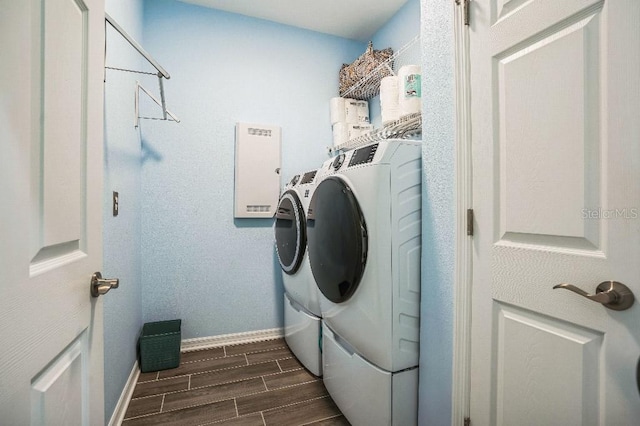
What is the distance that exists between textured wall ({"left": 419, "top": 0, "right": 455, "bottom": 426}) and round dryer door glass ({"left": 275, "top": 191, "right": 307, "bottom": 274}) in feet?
2.73

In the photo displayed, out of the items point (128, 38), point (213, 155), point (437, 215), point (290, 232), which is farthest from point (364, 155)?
point (213, 155)

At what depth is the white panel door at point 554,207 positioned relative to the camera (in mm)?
648

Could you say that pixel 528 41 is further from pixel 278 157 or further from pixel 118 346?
pixel 118 346

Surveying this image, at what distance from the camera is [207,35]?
2334mm

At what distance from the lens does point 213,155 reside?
236 cm

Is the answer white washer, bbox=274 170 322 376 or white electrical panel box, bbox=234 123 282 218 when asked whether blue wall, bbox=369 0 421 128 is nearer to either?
white electrical panel box, bbox=234 123 282 218

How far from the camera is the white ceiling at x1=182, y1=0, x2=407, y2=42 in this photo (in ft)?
7.40

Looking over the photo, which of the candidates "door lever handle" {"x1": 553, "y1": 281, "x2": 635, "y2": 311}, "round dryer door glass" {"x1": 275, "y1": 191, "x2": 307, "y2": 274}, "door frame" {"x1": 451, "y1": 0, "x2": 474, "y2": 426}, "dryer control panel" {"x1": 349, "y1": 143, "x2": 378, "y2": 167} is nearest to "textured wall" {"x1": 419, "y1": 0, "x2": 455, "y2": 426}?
"door frame" {"x1": 451, "y1": 0, "x2": 474, "y2": 426}

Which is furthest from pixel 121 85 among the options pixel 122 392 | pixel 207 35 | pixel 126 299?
pixel 122 392

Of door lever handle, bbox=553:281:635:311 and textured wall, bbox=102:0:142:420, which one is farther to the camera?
textured wall, bbox=102:0:142:420

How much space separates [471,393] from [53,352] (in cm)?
123

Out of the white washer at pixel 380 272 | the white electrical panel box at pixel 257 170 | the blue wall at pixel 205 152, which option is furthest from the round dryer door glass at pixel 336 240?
the blue wall at pixel 205 152

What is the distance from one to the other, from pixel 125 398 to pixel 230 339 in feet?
2.75

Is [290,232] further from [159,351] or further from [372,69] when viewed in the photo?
[372,69]
